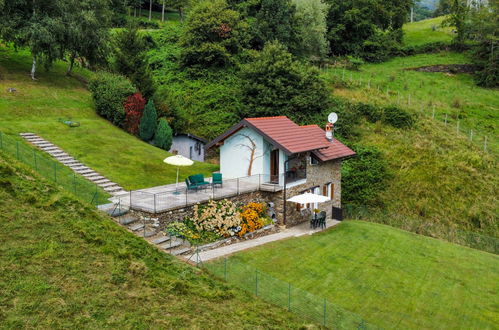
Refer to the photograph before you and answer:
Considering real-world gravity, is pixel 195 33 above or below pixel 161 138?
above

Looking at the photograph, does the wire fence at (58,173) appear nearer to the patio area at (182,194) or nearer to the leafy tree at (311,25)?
the patio area at (182,194)

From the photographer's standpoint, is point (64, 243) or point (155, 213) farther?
point (155, 213)

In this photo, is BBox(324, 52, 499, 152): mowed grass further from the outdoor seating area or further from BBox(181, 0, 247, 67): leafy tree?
the outdoor seating area

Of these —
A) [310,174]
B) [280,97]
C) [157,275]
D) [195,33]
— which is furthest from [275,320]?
[195,33]

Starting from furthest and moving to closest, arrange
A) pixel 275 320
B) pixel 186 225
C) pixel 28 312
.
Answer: pixel 186 225
pixel 275 320
pixel 28 312

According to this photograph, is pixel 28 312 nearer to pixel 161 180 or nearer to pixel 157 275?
pixel 157 275

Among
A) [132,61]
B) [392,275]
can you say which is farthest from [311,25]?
[392,275]

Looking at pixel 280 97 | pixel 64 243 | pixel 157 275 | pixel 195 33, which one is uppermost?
pixel 195 33

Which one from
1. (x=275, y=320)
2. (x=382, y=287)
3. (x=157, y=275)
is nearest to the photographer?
(x=275, y=320)

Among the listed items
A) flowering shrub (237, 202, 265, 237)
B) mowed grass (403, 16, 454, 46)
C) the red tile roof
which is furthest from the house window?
mowed grass (403, 16, 454, 46)
